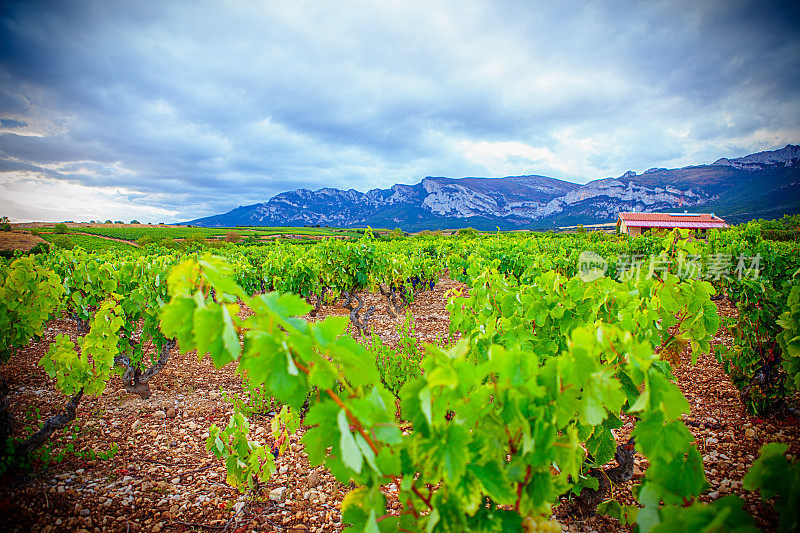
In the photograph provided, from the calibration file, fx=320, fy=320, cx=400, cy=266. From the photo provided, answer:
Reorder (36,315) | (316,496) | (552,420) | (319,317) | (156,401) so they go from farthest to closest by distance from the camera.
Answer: (319,317)
(156,401)
(36,315)
(316,496)
(552,420)

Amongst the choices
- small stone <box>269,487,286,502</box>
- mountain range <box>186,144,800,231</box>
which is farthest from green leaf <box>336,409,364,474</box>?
mountain range <box>186,144,800,231</box>

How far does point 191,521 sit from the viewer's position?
121 inches

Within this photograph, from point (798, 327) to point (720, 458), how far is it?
172 centimetres

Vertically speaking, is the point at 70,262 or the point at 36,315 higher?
the point at 70,262

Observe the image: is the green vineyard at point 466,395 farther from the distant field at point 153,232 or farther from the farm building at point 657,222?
the farm building at point 657,222

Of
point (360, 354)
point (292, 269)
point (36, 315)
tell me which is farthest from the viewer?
point (292, 269)

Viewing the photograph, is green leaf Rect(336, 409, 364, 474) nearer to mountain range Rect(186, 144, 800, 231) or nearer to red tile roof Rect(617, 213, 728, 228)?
red tile roof Rect(617, 213, 728, 228)

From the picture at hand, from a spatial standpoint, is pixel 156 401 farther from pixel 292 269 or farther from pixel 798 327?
pixel 798 327

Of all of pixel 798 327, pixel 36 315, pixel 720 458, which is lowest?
pixel 720 458

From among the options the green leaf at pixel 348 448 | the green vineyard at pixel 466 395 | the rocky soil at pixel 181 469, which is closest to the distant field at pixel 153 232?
the rocky soil at pixel 181 469

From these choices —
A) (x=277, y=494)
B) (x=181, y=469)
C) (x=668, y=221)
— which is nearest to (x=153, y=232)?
(x=181, y=469)

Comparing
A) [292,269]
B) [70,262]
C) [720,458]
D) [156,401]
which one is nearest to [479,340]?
[720,458]

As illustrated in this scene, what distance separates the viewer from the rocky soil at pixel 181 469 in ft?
10.0

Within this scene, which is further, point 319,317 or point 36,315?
point 319,317
